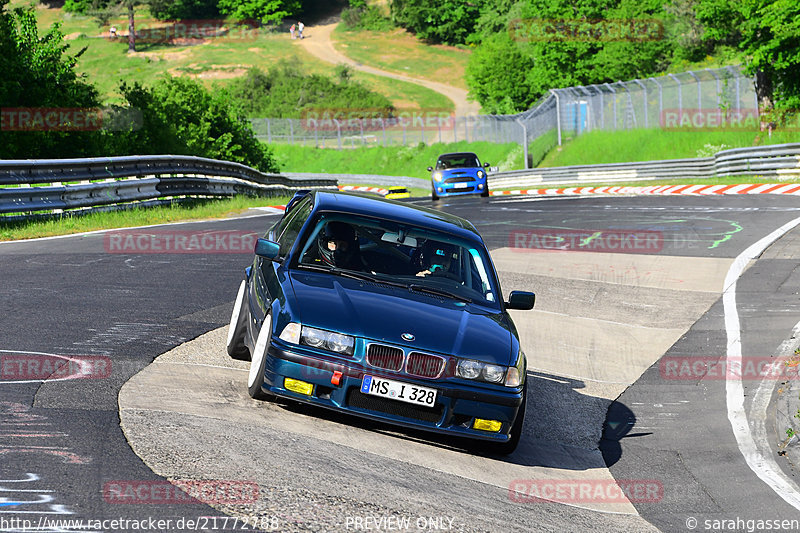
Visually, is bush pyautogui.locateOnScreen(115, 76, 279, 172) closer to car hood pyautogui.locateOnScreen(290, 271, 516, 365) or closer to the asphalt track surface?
the asphalt track surface

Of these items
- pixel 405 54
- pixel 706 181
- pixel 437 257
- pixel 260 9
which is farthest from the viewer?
A: pixel 260 9

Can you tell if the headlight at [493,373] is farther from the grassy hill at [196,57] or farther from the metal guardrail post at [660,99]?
the grassy hill at [196,57]

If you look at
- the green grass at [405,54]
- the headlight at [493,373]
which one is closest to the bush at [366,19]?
the green grass at [405,54]

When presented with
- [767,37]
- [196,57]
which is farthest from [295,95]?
[767,37]

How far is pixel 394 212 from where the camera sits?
314 inches

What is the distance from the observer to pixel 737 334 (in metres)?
11.0

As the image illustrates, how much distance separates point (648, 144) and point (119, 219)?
3345cm

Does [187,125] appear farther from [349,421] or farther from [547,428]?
[349,421]

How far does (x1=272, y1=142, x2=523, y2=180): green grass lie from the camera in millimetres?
71875

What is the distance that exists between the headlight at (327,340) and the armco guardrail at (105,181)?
11.6m

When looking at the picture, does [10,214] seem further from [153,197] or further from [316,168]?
[316,168]

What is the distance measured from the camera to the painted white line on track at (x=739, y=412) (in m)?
6.60

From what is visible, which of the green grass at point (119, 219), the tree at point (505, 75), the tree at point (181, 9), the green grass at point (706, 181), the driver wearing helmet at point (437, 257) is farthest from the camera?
the tree at point (181, 9)

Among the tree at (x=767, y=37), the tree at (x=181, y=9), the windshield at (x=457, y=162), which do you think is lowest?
the windshield at (x=457, y=162)
